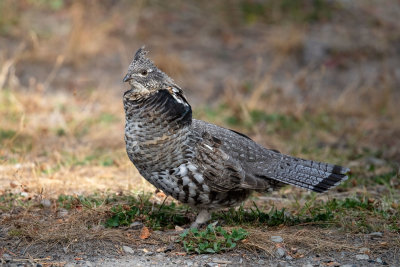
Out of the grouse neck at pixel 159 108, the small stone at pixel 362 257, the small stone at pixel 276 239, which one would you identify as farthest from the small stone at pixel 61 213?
the small stone at pixel 362 257

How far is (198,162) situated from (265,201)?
59.9 inches

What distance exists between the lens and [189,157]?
14.6ft

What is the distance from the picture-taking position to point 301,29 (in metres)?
11.8

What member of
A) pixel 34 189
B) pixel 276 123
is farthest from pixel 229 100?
pixel 34 189

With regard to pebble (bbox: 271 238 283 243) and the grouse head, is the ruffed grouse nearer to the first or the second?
the grouse head

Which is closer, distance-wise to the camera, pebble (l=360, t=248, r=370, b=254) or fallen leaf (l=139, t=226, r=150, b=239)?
pebble (l=360, t=248, r=370, b=254)

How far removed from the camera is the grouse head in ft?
14.9

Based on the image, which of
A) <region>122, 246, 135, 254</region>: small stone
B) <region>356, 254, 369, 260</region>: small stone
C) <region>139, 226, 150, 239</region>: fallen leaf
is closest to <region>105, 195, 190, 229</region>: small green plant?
<region>139, 226, 150, 239</region>: fallen leaf

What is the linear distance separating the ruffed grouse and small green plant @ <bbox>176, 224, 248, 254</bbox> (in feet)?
0.98

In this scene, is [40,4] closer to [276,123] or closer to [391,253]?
[276,123]

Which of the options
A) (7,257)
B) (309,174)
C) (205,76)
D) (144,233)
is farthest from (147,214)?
(205,76)

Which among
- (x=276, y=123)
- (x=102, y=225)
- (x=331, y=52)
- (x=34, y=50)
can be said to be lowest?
(x=102, y=225)

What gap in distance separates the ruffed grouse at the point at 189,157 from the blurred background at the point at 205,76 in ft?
4.41

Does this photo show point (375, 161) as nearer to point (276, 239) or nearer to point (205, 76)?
point (276, 239)
